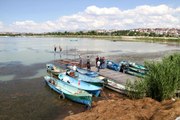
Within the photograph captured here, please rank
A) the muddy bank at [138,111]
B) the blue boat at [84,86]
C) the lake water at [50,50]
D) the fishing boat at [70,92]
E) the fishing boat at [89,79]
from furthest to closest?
the lake water at [50,50]
the fishing boat at [89,79]
the blue boat at [84,86]
the fishing boat at [70,92]
the muddy bank at [138,111]

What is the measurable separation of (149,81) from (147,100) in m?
2.16

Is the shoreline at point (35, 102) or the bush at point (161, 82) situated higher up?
the bush at point (161, 82)

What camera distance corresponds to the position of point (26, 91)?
2700 cm

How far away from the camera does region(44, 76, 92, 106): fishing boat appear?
20641mm

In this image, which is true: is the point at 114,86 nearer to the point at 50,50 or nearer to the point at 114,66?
the point at 114,66

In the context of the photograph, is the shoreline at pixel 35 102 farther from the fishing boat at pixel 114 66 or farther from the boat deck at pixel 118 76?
the fishing boat at pixel 114 66

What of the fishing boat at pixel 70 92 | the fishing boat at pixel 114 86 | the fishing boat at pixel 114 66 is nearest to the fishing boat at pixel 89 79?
the fishing boat at pixel 114 86

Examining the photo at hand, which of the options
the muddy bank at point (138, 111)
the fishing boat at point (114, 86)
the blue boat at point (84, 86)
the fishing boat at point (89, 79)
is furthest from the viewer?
the fishing boat at point (89, 79)

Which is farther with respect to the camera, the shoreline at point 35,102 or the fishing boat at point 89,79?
the fishing boat at point 89,79

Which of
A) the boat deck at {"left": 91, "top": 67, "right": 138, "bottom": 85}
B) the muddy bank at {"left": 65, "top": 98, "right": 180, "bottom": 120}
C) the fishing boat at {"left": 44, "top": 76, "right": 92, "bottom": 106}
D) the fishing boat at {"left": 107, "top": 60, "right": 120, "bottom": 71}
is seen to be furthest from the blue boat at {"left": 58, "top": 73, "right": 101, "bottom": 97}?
the fishing boat at {"left": 107, "top": 60, "right": 120, "bottom": 71}

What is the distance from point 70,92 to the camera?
23.9 metres

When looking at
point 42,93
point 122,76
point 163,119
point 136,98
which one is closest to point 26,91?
point 42,93

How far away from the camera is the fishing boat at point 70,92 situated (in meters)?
20.6

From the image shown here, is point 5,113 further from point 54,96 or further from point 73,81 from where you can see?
point 73,81
